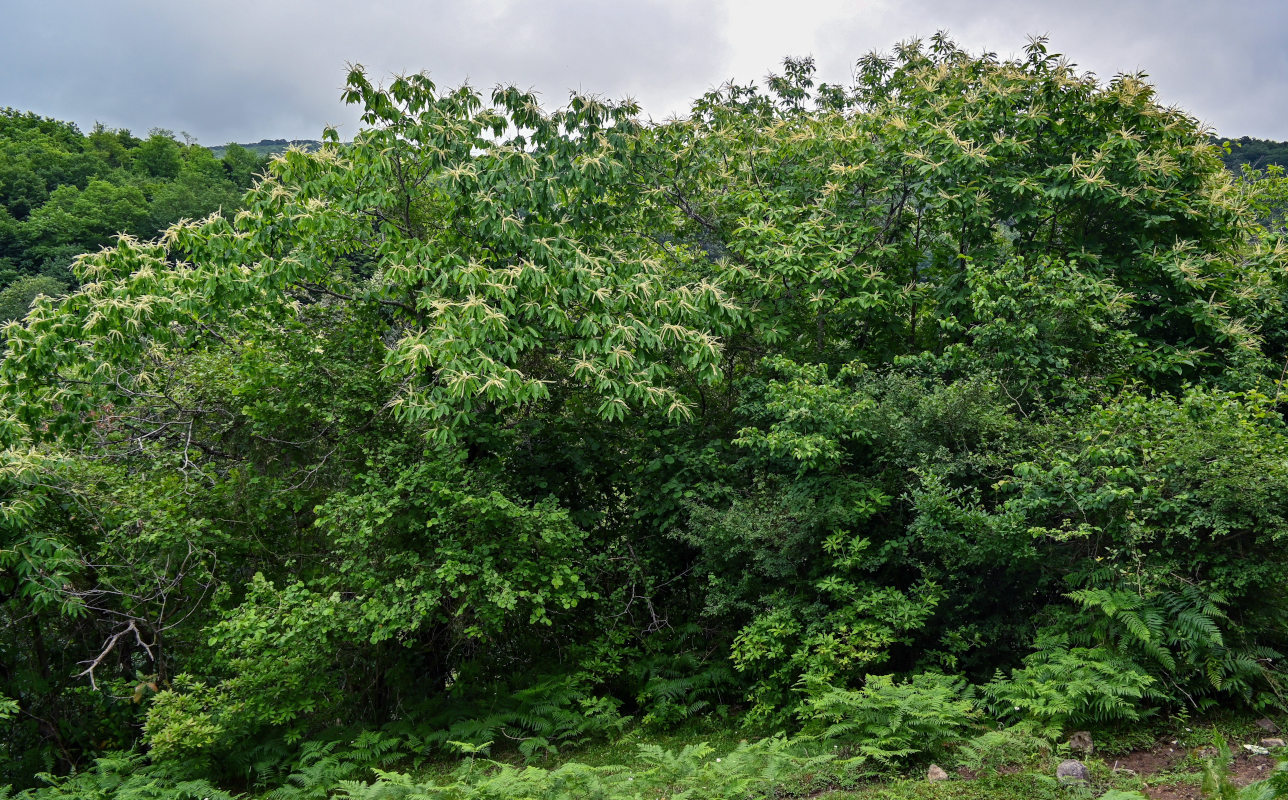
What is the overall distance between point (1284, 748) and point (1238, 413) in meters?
2.22

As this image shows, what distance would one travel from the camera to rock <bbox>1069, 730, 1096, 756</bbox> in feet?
16.1

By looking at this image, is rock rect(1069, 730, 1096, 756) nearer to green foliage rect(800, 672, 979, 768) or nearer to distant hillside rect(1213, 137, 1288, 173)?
green foliage rect(800, 672, 979, 768)

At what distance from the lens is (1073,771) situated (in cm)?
452

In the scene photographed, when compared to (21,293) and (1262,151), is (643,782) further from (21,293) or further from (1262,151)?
(21,293)

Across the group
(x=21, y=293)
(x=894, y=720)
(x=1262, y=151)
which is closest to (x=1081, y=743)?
(x=894, y=720)

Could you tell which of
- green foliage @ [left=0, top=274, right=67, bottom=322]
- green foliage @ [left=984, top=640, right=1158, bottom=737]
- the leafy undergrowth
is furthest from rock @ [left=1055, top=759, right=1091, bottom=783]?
green foliage @ [left=0, top=274, right=67, bottom=322]

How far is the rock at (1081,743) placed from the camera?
194 inches

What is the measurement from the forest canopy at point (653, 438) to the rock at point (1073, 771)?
0.62 metres

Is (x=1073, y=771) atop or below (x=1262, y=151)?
below

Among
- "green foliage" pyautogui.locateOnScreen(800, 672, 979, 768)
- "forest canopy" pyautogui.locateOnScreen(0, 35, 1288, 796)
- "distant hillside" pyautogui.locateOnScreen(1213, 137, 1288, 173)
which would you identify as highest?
"distant hillside" pyautogui.locateOnScreen(1213, 137, 1288, 173)

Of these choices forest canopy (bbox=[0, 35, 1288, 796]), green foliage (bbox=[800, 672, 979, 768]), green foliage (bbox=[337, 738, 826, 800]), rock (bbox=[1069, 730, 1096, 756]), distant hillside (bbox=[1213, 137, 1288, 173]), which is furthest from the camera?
distant hillside (bbox=[1213, 137, 1288, 173])

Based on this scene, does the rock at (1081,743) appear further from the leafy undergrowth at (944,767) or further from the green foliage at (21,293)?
the green foliage at (21,293)

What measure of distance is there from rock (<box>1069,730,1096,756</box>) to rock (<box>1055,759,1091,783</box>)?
0.35 metres

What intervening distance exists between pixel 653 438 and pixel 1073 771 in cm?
503
